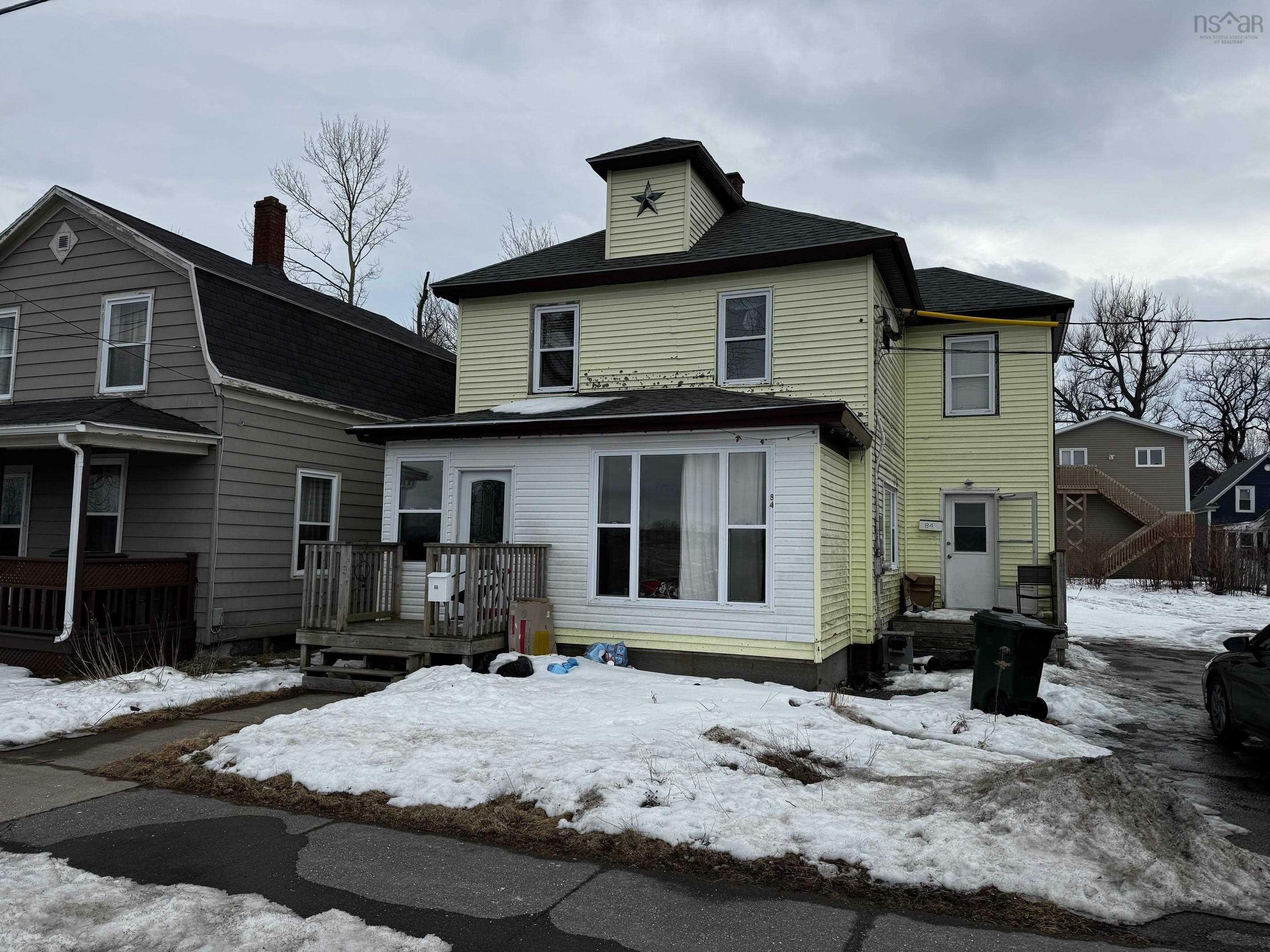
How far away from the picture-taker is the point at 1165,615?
20.7 m

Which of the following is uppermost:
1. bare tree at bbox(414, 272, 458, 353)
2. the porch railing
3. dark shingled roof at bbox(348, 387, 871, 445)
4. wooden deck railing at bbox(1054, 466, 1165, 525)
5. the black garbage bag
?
bare tree at bbox(414, 272, 458, 353)

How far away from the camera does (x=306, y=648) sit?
10.5 meters

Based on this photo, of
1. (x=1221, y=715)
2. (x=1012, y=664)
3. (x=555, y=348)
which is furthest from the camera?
(x=555, y=348)

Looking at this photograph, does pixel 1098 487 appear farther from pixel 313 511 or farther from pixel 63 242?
pixel 63 242

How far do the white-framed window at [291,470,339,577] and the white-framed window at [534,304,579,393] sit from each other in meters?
3.79

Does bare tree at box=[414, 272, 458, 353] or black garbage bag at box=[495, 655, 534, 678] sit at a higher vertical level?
bare tree at box=[414, 272, 458, 353]

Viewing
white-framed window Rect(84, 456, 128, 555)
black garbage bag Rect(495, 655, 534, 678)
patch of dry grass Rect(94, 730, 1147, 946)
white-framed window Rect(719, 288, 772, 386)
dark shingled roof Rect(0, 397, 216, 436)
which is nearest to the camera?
patch of dry grass Rect(94, 730, 1147, 946)

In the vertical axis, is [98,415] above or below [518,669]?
above

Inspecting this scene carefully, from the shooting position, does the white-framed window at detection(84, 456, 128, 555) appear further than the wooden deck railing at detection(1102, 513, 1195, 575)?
No

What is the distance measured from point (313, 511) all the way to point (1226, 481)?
47.7 meters

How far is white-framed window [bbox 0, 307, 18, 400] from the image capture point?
13688mm

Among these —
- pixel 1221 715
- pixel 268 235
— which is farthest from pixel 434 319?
pixel 1221 715

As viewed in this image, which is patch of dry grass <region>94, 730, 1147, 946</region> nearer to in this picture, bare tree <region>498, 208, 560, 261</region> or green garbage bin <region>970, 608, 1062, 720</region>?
green garbage bin <region>970, 608, 1062, 720</region>

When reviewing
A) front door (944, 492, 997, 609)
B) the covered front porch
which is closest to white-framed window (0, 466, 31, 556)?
the covered front porch
